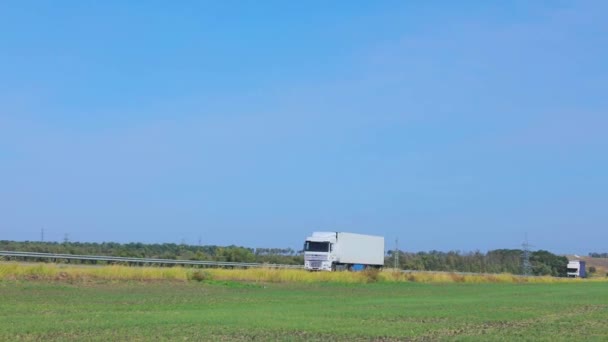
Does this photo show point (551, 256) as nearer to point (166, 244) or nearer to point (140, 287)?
point (166, 244)

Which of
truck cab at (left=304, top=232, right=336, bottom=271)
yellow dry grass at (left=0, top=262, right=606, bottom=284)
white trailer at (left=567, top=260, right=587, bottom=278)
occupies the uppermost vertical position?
truck cab at (left=304, top=232, right=336, bottom=271)

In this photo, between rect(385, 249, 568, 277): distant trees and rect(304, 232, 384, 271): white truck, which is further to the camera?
rect(385, 249, 568, 277): distant trees

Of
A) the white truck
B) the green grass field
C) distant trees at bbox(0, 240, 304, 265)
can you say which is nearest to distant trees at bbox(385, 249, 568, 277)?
distant trees at bbox(0, 240, 304, 265)

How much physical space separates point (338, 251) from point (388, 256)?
159 feet

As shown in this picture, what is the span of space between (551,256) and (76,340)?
15759 centimetres

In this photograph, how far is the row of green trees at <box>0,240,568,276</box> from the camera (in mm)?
94188

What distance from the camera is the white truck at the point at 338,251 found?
233 ft

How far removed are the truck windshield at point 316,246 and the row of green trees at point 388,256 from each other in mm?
21225

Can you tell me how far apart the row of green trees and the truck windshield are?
21225mm

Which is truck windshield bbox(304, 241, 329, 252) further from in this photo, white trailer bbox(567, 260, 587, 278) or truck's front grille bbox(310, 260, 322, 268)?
white trailer bbox(567, 260, 587, 278)

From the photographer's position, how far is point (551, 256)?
16025 centimetres

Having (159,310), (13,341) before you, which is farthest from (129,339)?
(159,310)

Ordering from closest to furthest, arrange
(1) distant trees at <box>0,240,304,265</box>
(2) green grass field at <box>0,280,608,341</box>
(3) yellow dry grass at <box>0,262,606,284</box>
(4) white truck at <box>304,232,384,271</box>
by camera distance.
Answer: (2) green grass field at <box>0,280,608,341</box> < (3) yellow dry grass at <box>0,262,606,284</box> < (4) white truck at <box>304,232,384,271</box> < (1) distant trees at <box>0,240,304,265</box>

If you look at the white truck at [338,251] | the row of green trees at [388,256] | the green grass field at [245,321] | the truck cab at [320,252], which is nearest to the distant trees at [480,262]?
the row of green trees at [388,256]
